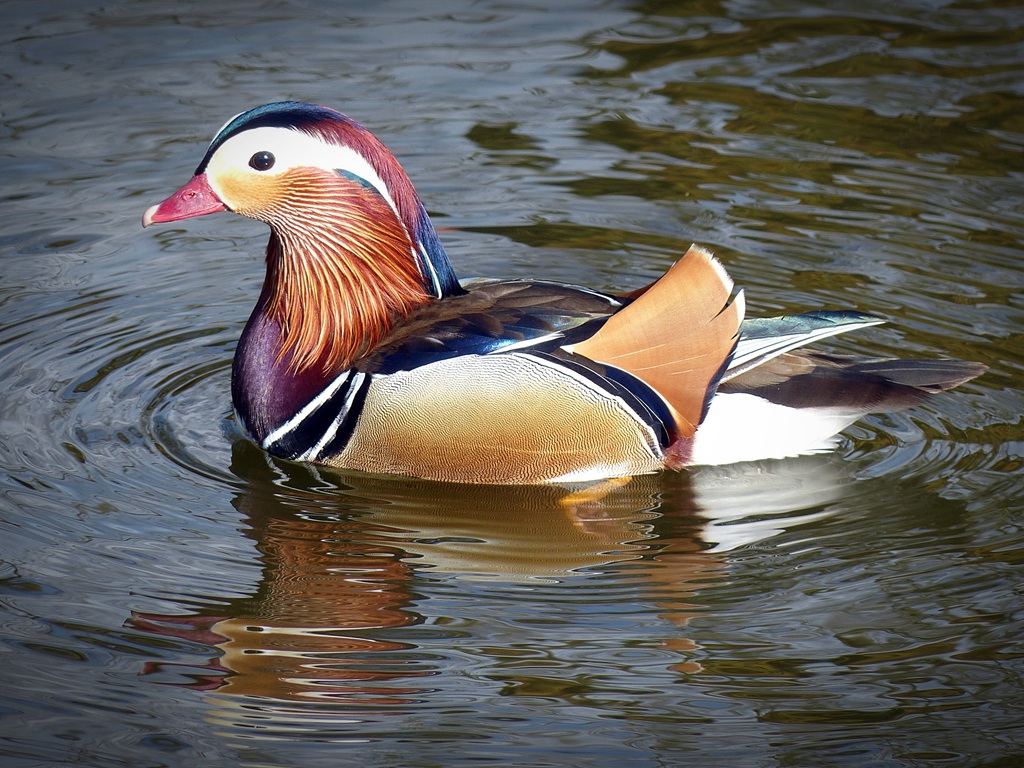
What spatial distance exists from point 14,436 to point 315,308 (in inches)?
51.9

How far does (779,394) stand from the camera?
224 inches

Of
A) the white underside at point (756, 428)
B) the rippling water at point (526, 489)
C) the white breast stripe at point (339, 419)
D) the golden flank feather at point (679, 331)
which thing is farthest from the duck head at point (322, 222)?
the white underside at point (756, 428)

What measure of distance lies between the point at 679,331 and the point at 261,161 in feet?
5.66

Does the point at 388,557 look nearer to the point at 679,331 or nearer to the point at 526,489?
the point at 526,489

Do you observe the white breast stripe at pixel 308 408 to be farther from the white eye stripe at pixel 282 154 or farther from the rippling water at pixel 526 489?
the white eye stripe at pixel 282 154

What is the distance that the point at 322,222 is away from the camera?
5766mm

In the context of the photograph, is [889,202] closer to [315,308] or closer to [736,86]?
[736,86]

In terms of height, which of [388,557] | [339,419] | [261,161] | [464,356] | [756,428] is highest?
[261,161]

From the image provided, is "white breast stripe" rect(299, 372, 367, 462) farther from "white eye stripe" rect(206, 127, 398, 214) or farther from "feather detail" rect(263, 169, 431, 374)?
"white eye stripe" rect(206, 127, 398, 214)

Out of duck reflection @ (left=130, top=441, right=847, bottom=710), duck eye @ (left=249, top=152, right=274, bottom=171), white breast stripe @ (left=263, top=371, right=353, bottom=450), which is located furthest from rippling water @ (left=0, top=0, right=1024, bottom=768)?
duck eye @ (left=249, top=152, right=274, bottom=171)

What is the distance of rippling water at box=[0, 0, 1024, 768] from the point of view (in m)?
4.30

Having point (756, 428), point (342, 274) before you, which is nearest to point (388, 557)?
point (342, 274)

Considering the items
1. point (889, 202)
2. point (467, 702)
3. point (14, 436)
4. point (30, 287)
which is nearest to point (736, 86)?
point (889, 202)

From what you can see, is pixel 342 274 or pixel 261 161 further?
pixel 342 274
